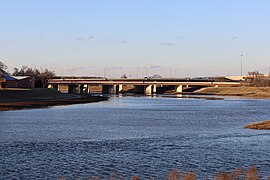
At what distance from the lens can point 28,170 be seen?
29312 mm

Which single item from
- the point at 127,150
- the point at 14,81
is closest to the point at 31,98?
the point at 14,81

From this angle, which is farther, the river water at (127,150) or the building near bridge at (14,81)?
the building near bridge at (14,81)

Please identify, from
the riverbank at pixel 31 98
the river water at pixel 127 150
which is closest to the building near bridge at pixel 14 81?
the riverbank at pixel 31 98

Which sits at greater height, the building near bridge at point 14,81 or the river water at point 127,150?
the building near bridge at point 14,81

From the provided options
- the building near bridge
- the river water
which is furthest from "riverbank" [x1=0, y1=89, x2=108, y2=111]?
the river water

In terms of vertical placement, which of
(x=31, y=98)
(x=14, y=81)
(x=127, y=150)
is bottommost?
(x=127, y=150)

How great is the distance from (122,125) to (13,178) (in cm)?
3270

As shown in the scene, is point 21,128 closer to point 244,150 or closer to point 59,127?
point 59,127

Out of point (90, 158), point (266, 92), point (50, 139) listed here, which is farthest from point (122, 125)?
point (266, 92)

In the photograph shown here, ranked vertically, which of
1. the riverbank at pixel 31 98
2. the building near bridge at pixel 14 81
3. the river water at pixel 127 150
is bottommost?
the river water at pixel 127 150

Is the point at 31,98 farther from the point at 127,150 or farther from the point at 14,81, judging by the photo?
the point at 127,150

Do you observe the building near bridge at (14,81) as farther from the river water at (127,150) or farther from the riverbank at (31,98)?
the river water at (127,150)

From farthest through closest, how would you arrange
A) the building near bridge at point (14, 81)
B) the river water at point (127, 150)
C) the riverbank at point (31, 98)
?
the building near bridge at point (14, 81) < the riverbank at point (31, 98) < the river water at point (127, 150)

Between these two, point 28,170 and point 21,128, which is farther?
point 21,128
